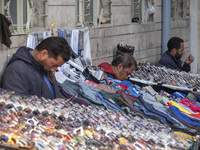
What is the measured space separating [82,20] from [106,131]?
4033mm

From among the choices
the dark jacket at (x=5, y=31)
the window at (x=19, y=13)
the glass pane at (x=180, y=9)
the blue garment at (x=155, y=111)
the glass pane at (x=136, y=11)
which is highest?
the glass pane at (x=180, y=9)

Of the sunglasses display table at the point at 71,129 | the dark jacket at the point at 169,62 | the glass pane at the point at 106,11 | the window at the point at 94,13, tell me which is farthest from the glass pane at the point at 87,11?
the sunglasses display table at the point at 71,129

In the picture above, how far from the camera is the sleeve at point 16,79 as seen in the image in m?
3.71

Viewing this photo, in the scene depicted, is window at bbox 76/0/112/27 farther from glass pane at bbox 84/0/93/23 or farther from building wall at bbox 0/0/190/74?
building wall at bbox 0/0/190/74

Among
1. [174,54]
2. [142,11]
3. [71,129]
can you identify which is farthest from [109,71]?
[142,11]

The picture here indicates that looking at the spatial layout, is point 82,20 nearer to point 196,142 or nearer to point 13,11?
point 13,11

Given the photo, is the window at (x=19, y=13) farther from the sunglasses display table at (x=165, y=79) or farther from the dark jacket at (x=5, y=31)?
the sunglasses display table at (x=165, y=79)

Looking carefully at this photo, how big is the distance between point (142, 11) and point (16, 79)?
19.6 feet

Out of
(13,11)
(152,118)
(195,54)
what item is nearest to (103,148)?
(152,118)

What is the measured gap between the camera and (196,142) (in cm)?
307

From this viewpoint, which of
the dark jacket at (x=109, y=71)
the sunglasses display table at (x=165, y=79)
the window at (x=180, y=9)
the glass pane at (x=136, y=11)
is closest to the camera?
the dark jacket at (x=109, y=71)

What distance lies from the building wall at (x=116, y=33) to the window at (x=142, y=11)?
0.49ft

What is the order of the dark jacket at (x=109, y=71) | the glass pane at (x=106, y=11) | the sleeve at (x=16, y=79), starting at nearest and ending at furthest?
1. the sleeve at (x=16, y=79)
2. the dark jacket at (x=109, y=71)
3. the glass pane at (x=106, y=11)

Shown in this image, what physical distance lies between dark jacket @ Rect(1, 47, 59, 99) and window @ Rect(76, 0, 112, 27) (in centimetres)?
265
